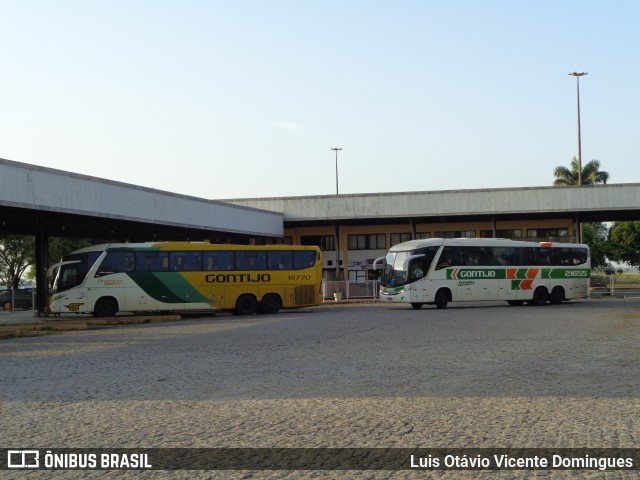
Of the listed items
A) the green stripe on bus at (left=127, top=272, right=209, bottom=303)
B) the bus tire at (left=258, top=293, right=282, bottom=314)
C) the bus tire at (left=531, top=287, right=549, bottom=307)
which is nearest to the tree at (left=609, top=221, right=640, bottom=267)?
the bus tire at (left=531, top=287, right=549, bottom=307)

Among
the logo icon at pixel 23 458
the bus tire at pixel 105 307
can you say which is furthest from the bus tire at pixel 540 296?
the logo icon at pixel 23 458

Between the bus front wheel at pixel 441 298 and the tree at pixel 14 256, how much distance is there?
40517 mm

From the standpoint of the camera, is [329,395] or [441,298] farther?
[441,298]

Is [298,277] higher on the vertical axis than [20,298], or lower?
higher

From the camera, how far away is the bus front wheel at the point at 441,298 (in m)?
35.5

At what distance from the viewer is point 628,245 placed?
77.6m

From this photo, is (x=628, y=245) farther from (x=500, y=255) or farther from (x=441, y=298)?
(x=441, y=298)

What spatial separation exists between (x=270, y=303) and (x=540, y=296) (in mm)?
13292

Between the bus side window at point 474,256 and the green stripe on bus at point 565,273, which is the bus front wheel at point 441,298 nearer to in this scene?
the bus side window at point 474,256

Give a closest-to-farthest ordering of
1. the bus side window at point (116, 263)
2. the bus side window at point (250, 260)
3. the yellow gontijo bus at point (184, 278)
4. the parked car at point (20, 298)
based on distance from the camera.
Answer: the yellow gontijo bus at point (184, 278) < the bus side window at point (116, 263) < the bus side window at point (250, 260) < the parked car at point (20, 298)

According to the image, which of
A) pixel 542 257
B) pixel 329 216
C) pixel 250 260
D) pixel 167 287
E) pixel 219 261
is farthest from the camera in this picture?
→ pixel 329 216

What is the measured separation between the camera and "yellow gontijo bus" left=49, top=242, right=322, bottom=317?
31.1 m

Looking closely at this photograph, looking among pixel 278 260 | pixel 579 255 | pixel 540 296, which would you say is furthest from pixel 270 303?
pixel 579 255

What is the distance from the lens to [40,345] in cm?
1822
